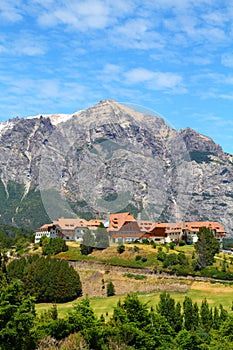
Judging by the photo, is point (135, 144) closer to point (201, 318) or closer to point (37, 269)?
point (201, 318)

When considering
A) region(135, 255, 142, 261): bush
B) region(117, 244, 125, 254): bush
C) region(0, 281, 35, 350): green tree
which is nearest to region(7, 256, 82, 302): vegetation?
region(117, 244, 125, 254): bush

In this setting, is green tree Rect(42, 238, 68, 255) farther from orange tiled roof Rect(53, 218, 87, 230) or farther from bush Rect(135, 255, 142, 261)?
bush Rect(135, 255, 142, 261)

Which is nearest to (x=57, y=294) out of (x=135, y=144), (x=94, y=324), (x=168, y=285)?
(x=168, y=285)

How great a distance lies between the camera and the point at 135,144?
5169 cm

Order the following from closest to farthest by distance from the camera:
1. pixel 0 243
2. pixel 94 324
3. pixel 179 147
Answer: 1. pixel 94 324
2. pixel 179 147
3. pixel 0 243

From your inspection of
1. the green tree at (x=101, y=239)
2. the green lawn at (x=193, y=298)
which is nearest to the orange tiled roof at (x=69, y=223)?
the green tree at (x=101, y=239)

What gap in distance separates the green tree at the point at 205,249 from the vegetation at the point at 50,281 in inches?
845

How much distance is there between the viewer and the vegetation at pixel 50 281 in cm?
7275

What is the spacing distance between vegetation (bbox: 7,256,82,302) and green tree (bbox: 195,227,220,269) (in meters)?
21.5

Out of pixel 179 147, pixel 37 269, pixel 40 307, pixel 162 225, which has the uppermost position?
pixel 179 147

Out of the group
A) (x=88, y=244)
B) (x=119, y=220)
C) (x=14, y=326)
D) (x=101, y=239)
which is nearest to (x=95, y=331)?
(x=14, y=326)

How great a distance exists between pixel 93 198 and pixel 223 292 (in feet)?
87.7

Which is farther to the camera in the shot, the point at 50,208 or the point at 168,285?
the point at 168,285

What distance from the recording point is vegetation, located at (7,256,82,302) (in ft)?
239
